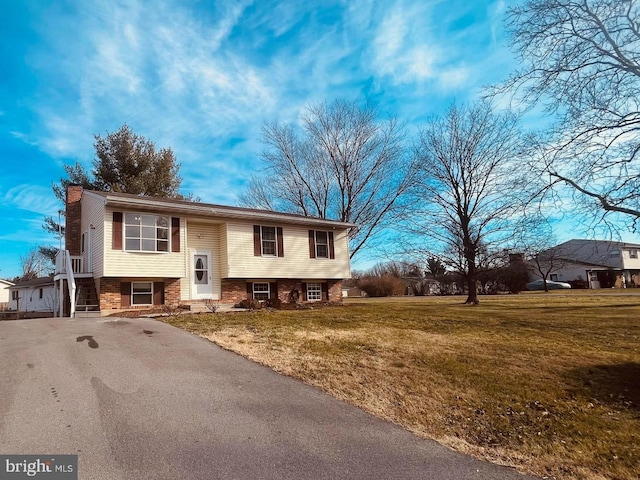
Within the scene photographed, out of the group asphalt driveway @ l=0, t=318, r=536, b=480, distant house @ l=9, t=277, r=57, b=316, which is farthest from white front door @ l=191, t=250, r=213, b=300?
asphalt driveway @ l=0, t=318, r=536, b=480

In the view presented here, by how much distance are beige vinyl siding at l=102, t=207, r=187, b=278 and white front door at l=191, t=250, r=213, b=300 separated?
1.95 ft

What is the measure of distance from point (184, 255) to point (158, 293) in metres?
1.77

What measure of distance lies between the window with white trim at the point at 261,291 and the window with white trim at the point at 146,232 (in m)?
4.58

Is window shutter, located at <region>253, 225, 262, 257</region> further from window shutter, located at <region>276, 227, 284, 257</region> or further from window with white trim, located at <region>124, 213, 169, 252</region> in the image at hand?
window with white trim, located at <region>124, 213, 169, 252</region>

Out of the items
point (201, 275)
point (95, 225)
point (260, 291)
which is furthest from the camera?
point (260, 291)

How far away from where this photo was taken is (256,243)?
61.7ft

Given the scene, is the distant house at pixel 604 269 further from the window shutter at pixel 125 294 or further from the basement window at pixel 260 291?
the window shutter at pixel 125 294

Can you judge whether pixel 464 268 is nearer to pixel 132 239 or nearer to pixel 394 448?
pixel 132 239

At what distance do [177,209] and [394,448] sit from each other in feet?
46.3

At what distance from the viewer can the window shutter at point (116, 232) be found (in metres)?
15.1

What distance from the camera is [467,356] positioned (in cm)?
821

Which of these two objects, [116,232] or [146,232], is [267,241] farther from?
[116,232]

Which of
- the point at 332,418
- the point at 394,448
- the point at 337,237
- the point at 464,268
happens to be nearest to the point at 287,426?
the point at 332,418

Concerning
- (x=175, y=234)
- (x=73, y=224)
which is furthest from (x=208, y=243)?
(x=73, y=224)
